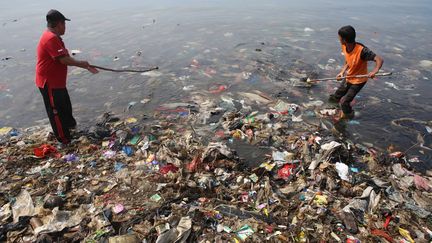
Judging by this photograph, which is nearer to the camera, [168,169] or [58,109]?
[168,169]

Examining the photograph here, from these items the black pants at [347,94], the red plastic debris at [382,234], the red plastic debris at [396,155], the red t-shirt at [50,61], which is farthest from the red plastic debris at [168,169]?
the black pants at [347,94]

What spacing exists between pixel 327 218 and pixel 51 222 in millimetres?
3140

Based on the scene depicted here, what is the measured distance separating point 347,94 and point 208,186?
3.58 m

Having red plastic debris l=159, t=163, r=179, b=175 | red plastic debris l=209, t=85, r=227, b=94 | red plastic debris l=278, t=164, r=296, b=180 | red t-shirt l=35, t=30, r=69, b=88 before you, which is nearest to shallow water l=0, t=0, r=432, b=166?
red plastic debris l=209, t=85, r=227, b=94

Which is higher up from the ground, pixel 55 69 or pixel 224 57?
pixel 55 69

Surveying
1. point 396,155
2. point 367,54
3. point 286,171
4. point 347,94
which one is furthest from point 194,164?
point 367,54

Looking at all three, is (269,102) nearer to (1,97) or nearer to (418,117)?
(418,117)

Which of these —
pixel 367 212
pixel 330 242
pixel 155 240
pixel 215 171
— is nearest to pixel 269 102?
pixel 215 171

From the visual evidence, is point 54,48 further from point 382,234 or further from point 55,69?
point 382,234

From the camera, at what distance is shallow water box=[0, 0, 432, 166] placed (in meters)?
6.80

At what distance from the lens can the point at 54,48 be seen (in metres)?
4.31

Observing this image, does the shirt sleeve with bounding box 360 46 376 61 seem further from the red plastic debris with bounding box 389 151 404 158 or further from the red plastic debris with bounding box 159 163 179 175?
the red plastic debris with bounding box 159 163 179 175

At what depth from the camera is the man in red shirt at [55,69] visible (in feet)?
14.2

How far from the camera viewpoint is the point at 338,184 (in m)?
4.04
